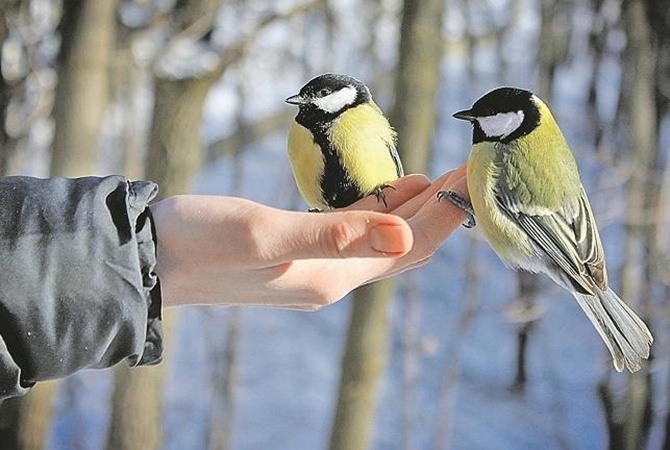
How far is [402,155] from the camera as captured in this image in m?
2.43

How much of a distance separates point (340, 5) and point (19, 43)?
1537mm

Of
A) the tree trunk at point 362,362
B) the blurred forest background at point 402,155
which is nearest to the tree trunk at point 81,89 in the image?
the blurred forest background at point 402,155

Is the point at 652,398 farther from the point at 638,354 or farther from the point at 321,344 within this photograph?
the point at 638,354

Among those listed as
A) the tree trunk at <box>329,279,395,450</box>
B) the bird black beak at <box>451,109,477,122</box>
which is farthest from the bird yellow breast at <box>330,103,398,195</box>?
the tree trunk at <box>329,279,395,450</box>

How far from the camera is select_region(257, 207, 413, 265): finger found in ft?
2.78

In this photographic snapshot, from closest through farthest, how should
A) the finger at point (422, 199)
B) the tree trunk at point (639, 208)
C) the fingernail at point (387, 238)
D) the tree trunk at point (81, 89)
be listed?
the fingernail at point (387, 238)
the finger at point (422, 199)
the tree trunk at point (81, 89)
the tree trunk at point (639, 208)

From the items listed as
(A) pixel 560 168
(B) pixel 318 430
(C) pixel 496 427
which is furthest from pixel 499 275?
(A) pixel 560 168

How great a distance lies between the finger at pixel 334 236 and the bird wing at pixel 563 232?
0.49 meters

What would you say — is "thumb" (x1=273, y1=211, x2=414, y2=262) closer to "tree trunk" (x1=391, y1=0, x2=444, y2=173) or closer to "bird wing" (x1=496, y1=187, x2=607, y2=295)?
"bird wing" (x1=496, y1=187, x2=607, y2=295)

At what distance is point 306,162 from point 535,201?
36 cm

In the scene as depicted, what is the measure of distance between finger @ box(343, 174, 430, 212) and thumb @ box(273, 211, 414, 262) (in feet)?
1.04

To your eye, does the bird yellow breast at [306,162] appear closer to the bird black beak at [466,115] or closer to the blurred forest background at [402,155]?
the bird black beak at [466,115]

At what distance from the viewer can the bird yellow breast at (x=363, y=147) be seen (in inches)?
49.3

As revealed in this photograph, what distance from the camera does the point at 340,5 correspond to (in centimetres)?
443
